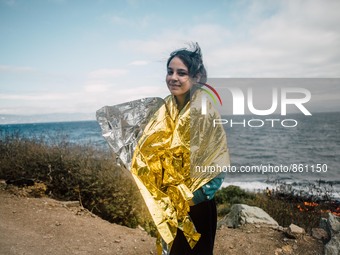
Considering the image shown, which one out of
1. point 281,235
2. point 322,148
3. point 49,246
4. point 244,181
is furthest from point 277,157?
point 49,246

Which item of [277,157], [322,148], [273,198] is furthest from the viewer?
[322,148]

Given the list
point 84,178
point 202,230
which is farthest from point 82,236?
point 202,230

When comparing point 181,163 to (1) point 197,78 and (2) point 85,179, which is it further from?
(2) point 85,179

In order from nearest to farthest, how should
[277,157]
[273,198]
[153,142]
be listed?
[153,142] < [273,198] < [277,157]

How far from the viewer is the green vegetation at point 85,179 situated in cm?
534

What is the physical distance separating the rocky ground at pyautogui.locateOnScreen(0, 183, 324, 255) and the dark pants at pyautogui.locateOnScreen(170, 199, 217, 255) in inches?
83.1

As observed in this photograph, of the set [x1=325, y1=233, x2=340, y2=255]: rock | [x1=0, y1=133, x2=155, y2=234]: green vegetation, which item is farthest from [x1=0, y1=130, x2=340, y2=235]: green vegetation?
[x1=325, y1=233, x2=340, y2=255]: rock

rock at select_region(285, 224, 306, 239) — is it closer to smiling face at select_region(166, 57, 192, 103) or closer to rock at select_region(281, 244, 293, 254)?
rock at select_region(281, 244, 293, 254)

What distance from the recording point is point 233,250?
167 inches

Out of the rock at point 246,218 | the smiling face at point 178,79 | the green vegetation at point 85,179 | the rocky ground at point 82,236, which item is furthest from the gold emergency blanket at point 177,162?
the rock at point 246,218

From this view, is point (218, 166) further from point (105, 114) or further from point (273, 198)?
point (273, 198)

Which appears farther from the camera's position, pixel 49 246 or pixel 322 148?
pixel 322 148

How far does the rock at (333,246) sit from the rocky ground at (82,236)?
153 millimetres

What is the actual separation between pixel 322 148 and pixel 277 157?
7538mm
